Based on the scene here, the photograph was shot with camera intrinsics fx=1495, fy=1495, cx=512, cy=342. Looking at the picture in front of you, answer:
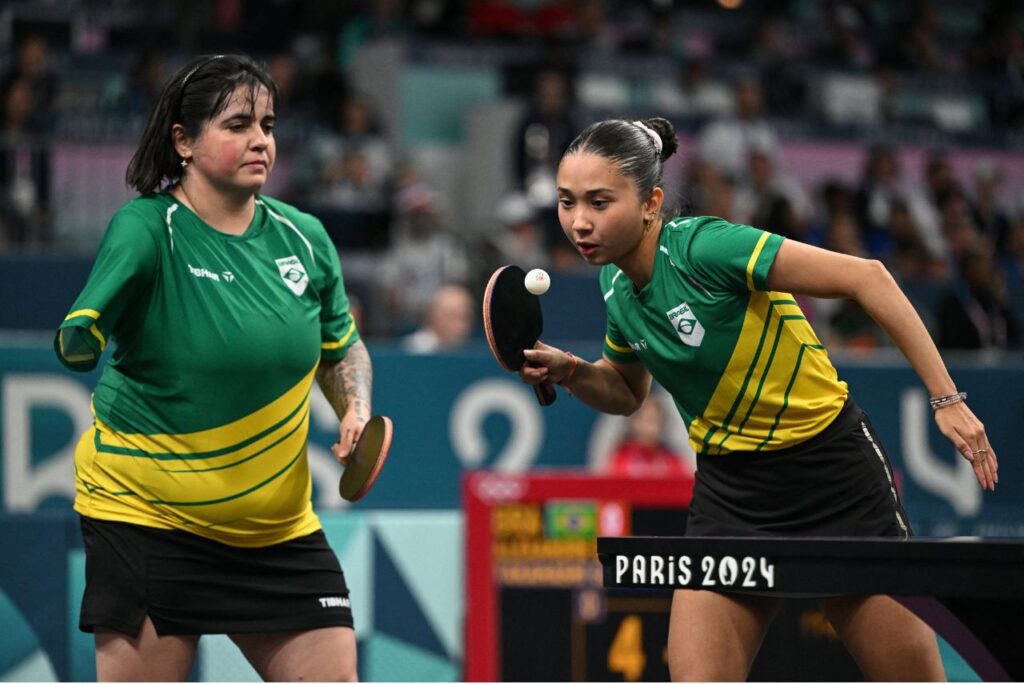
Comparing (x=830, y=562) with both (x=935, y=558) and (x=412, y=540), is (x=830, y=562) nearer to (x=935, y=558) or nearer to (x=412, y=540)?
(x=935, y=558)

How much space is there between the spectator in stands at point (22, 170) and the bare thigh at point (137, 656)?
6.24 metres

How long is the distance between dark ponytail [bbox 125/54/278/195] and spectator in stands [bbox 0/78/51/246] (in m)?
5.94

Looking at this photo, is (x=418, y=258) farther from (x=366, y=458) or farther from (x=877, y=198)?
(x=366, y=458)

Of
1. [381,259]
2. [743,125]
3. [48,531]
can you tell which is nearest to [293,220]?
[48,531]

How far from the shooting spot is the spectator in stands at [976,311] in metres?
9.38

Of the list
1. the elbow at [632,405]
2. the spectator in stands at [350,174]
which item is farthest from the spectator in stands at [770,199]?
the elbow at [632,405]

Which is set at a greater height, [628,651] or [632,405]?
[632,405]

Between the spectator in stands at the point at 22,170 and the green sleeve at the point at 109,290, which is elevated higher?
the green sleeve at the point at 109,290

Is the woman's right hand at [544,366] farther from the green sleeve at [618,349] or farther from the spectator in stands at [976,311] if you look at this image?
the spectator in stands at [976,311]

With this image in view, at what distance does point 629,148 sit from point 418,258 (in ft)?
20.1

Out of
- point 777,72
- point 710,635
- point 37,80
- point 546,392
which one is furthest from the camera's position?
point 777,72

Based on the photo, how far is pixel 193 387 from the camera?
348 centimetres

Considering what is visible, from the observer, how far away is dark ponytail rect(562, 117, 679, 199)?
3.47m

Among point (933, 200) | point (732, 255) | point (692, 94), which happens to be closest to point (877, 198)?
point (933, 200)
